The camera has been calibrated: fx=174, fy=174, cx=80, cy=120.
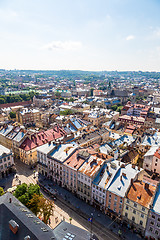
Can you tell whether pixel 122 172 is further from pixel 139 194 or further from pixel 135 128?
pixel 135 128

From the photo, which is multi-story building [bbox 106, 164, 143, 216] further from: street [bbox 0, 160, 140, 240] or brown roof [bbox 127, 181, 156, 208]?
street [bbox 0, 160, 140, 240]

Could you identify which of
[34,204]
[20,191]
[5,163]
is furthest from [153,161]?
[5,163]

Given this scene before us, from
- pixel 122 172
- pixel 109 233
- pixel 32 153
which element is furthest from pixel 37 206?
pixel 32 153

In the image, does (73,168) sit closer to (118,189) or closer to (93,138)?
(118,189)

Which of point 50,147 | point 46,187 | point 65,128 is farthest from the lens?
point 65,128

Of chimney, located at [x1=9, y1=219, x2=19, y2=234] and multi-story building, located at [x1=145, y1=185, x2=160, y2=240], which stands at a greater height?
chimney, located at [x1=9, y1=219, x2=19, y2=234]

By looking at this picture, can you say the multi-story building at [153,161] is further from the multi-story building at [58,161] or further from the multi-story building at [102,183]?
the multi-story building at [58,161]

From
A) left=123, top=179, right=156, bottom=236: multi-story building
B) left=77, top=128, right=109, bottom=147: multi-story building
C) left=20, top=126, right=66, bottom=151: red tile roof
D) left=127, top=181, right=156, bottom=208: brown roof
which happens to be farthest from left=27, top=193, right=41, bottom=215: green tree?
left=77, top=128, right=109, bottom=147: multi-story building
